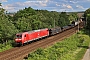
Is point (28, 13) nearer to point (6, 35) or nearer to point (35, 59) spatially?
point (6, 35)

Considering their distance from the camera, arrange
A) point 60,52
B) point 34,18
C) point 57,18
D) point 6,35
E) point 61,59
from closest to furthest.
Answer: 1. point 61,59
2. point 60,52
3. point 6,35
4. point 34,18
5. point 57,18

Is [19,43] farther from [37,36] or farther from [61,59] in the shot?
[61,59]

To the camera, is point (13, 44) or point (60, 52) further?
point (13, 44)

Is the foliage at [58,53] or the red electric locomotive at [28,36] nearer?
the foliage at [58,53]

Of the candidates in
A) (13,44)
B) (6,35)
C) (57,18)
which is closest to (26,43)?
(13,44)

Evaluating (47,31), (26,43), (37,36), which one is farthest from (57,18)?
(26,43)

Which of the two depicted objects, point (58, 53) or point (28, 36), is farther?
point (28, 36)

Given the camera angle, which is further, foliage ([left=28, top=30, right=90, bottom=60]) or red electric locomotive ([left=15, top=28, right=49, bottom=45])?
red electric locomotive ([left=15, top=28, right=49, bottom=45])

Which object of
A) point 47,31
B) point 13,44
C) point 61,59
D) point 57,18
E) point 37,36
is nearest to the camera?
point 61,59

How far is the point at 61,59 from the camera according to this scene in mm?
29203

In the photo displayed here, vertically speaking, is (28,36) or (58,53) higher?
(58,53)

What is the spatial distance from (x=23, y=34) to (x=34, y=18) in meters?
29.8

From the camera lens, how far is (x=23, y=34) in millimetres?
49844

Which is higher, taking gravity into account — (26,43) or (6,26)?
(6,26)
